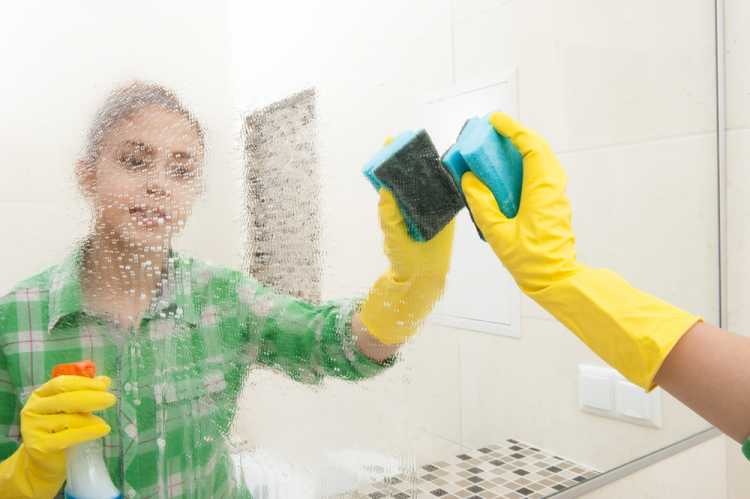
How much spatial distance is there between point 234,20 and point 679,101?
95cm

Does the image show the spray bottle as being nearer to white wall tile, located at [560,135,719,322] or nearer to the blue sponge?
the blue sponge

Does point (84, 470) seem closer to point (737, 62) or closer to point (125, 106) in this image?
point (125, 106)

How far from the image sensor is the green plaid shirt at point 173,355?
453mm

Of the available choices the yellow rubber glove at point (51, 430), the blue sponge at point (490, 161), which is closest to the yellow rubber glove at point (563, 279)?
the blue sponge at point (490, 161)

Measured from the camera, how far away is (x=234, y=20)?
0.54m

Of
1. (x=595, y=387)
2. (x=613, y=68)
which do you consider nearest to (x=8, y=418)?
(x=595, y=387)

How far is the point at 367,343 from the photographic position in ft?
2.07

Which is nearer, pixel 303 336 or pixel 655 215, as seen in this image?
pixel 303 336

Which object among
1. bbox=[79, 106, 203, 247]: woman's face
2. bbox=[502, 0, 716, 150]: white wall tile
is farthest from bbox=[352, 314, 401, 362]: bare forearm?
bbox=[502, 0, 716, 150]: white wall tile

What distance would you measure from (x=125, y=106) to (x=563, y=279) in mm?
453

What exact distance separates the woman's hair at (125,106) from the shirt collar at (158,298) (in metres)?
0.09

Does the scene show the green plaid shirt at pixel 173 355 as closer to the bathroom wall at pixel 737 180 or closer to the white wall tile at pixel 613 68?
the white wall tile at pixel 613 68

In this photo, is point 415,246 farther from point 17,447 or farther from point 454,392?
point 17,447

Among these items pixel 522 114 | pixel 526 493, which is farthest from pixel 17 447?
pixel 522 114
